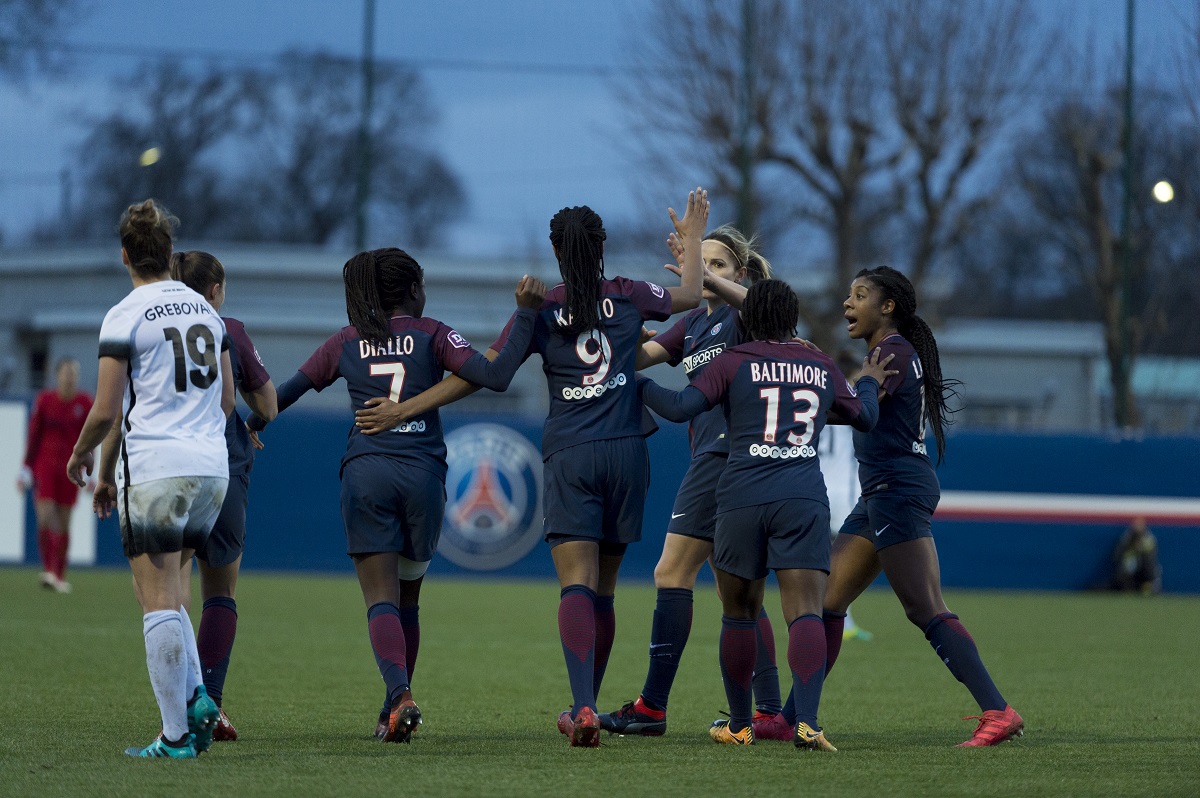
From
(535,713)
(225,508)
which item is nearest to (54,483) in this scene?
(535,713)

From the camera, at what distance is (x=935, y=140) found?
24.8 metres

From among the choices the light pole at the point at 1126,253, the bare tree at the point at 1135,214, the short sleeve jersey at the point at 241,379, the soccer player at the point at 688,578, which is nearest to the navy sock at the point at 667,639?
the soccer player at the point at 688,578

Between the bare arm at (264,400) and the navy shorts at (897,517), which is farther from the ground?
the bare arm at (264,400)

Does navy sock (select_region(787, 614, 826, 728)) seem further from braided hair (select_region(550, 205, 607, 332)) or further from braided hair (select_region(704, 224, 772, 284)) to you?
braided hair (select_region(704, 224, 772, 284))

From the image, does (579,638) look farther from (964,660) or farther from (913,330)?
(913,330)

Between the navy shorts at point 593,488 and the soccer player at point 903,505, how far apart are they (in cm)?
104

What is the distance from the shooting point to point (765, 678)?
20.9ft

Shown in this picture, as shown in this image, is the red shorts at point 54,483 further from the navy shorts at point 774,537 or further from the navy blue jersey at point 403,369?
the navy shorts at point 774,537

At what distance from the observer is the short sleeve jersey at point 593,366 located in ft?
19.7

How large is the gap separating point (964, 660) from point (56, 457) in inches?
415

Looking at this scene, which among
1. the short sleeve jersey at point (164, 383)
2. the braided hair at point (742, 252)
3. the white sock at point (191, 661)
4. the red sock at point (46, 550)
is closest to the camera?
the short sleeve jersey at point (164, 383)

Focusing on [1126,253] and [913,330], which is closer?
[913,330]

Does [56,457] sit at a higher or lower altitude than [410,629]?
higher

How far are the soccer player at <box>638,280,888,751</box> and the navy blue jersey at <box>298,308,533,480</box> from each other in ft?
2.54
